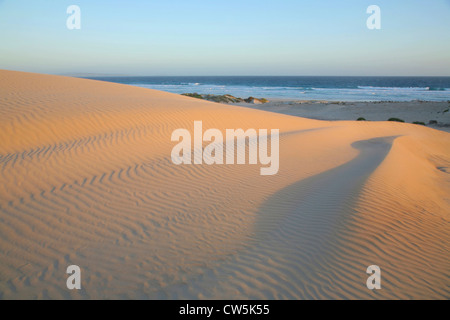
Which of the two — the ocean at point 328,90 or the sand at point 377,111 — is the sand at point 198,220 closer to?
the sand at point 377,111

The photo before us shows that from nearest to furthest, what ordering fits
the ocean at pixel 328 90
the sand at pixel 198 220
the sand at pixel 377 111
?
the sand at pixel 198 220, the sand at pixel 377 111, the ocean at pixel 328 90

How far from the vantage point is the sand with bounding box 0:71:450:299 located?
2949 millimetres

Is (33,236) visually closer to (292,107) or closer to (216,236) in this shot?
(216,236)

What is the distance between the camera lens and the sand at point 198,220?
9.68 feet

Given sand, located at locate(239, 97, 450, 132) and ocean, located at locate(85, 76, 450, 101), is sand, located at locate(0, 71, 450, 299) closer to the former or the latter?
sand, located at locate(239, 97, 450, 132)

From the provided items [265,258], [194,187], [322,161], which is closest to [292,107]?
[322,161]

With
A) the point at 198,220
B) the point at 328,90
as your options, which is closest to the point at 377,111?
the point at 198,220

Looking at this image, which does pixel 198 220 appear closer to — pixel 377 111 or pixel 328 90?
pixel 377 111

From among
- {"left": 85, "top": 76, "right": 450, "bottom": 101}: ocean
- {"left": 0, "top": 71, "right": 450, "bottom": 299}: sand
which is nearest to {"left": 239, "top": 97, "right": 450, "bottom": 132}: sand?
{"left": 85, "top": 76, "right": 450, "bottom": 101}: ocean

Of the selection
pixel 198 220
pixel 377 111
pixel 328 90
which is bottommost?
pixel 198 220

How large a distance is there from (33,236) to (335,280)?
3.72 m

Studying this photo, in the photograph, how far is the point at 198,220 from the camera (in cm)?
428

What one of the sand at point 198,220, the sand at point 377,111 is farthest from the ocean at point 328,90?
the sand at point 198,220

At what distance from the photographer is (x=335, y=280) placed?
2986mm
